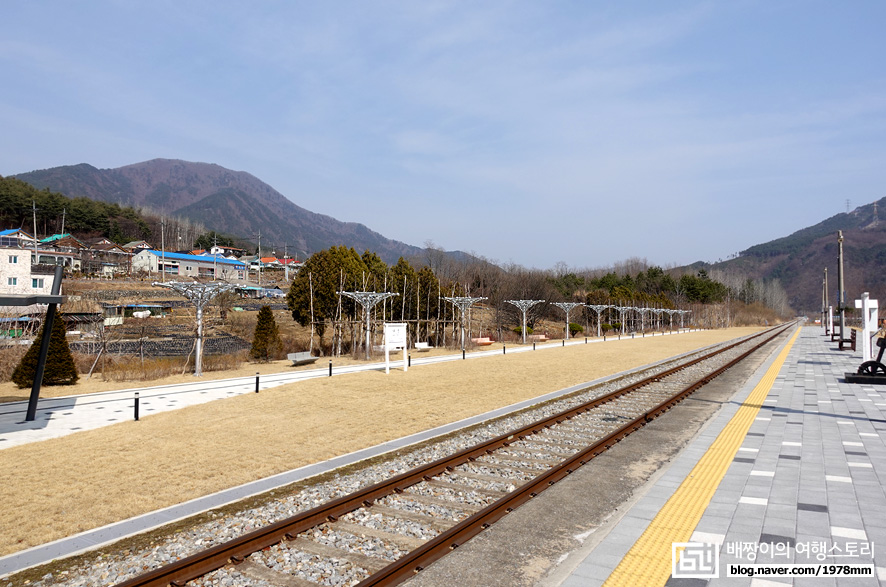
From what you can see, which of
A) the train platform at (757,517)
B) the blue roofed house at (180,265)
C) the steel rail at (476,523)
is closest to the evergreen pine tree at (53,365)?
the steel rail at (476,523)

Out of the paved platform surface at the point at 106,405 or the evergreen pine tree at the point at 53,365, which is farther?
the evergreen pine tree at the point at 53,365

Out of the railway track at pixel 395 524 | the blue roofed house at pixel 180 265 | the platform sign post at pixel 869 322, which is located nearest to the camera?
the railway track at pixel 395 524

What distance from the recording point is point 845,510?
19.4 feet

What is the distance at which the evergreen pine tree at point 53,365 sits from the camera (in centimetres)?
1770

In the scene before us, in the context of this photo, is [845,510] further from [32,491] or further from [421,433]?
[32,491]

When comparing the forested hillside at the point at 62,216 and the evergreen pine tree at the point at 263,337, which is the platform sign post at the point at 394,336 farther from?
the forested hillside at the point at 62,216

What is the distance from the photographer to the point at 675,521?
5.64 m

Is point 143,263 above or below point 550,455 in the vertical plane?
above

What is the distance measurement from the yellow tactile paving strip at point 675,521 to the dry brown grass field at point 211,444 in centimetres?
537

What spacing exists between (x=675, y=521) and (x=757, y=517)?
92 cm

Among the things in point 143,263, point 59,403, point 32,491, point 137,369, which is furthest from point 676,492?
point 143,263

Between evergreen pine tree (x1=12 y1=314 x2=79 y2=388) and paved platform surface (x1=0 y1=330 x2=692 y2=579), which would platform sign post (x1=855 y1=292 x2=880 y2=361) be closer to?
paved platform surface (x1=0 y1=330 x2=692 y2=579)

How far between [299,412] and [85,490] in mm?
5879

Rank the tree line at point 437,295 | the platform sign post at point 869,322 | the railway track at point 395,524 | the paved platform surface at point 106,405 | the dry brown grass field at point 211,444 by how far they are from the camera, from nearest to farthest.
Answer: the railway track at point 395,524
the dry brown grass field at point 211,444
the paved platform surface at point 106,405
the platform sign post at point 869,322
the tree line at point 437,295
